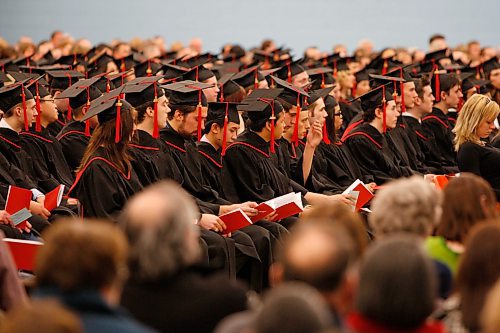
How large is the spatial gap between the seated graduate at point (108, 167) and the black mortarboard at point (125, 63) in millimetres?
5356

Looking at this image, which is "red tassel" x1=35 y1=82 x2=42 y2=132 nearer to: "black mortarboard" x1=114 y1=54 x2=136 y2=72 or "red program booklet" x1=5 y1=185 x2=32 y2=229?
"red program booklet" x1=5 y1=185 x2=32 y2=229

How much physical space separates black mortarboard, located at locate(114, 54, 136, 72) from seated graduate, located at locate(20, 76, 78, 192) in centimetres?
369

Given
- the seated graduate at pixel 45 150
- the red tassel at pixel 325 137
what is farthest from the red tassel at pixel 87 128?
the red tassel at pixel 325 137

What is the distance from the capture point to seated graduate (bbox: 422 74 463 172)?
412 inches

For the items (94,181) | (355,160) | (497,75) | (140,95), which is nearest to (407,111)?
(355,160)

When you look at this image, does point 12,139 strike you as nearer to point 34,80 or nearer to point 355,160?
point 34,80

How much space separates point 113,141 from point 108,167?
19cm

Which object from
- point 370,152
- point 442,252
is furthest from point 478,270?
point 370,152

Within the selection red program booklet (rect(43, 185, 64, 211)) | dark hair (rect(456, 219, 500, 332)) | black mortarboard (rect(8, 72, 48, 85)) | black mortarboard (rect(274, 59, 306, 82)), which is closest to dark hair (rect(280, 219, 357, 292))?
dark hair (rect(456, 219, 500, 332))

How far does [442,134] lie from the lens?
1046cm

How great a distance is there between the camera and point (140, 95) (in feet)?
23.9

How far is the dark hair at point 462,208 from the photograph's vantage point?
461 centimetres

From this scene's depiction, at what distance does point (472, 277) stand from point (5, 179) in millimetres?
4546

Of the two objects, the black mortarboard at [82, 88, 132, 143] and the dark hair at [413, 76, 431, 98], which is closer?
the black mortarboard at [82, 88, 132, 143]
